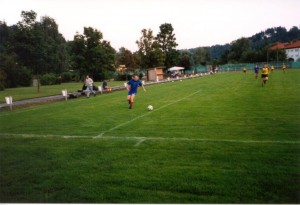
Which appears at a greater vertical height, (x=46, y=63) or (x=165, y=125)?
(x=46, y=63)

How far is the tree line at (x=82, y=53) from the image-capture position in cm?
3478

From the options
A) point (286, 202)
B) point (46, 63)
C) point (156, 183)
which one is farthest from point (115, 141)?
point (46, 63)

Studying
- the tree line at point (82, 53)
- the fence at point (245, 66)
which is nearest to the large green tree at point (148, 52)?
the tree line at point (82, 53)

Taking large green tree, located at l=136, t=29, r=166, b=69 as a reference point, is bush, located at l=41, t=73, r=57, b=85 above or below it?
below

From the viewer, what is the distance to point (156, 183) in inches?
225

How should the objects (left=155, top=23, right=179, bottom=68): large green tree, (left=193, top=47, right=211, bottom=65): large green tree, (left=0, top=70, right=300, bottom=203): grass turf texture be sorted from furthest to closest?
(left=193, top=47, right=211, bottom=65): large green tree
(left=155, top=23, right=179, bottom=68): large green tree
(left=0, top=70, right=300, bottom=203): grass turf texture

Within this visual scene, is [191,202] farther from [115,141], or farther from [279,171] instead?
[115,141]

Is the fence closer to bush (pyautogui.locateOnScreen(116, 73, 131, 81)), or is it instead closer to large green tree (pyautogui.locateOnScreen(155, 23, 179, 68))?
large green tree (pyautogui.locateOnScreen(155, 23, 179, 68))

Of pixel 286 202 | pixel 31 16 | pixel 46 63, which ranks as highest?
pixel 31 16

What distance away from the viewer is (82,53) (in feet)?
154

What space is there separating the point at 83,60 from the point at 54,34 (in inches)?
1755

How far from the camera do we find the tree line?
3478 centimetres

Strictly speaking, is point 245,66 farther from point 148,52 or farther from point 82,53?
point 82,53

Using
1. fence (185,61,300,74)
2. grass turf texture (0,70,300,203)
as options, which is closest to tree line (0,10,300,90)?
fence (185,61,300,74)
